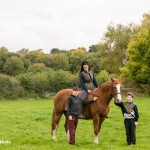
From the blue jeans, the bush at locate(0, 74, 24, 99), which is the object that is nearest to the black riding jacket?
the blue jeans

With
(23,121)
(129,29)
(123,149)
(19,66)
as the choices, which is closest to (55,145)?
(123,149)

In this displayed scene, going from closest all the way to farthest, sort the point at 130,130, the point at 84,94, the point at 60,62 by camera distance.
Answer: the point at 130,130 → the point at 84,94 → the point at 60,62

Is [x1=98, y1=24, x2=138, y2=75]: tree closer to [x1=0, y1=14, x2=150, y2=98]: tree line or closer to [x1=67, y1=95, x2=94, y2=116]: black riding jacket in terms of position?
[x1=0, y1=14, x2=150, y2=98]: tree line

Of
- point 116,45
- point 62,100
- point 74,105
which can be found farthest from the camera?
point 116,45

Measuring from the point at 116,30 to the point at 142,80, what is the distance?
2247cm

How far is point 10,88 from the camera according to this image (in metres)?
51.6

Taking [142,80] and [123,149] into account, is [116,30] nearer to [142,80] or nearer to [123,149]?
[142,80]

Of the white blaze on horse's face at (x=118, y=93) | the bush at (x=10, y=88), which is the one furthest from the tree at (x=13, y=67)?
the white blaze on horse's face at (x=118, y=93)

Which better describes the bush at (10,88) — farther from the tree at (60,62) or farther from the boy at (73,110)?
the boy at (73,110)

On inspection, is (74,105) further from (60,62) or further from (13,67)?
(60,62)

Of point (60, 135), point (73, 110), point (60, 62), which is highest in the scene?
point (60, 62)

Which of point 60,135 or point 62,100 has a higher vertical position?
point 62,100

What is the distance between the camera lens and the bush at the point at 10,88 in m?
50.7

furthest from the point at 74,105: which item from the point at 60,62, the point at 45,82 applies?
the point at 60,62
